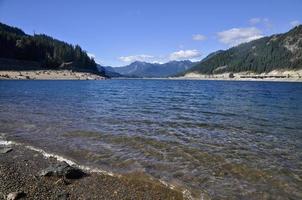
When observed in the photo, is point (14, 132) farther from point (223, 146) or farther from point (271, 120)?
point (271, 120)

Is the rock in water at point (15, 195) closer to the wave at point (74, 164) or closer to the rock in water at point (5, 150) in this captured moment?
the wave at point (74, 164)

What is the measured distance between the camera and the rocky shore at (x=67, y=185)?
1095 centimetres

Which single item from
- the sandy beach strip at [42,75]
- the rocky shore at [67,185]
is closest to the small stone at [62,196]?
the rocky shore at [67,185]

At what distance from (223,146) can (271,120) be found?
480 inches

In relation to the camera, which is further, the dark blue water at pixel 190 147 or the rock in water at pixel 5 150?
the rock in water at pixel 5 150

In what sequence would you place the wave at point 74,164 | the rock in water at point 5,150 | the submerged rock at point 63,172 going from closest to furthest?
1. the wave at point 74,164
2. the submerged rock at point 63,172
3. the rock in water at point 5,150

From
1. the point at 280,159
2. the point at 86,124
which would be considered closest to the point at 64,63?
the point at 86,124

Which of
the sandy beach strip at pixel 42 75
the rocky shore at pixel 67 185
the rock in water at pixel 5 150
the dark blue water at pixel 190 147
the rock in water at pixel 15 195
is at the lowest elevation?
the sandy beach strip at pixel 42 75

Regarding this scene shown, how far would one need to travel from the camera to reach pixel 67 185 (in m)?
11.9

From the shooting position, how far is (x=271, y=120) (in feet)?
94.5

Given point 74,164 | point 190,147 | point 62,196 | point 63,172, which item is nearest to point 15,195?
point 62,196

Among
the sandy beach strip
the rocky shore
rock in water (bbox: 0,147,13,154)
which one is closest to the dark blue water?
the rocky shore

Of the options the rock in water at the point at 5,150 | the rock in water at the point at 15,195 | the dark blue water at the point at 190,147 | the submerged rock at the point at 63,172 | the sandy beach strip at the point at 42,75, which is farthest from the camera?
the sandy beach strip at the point at 42,75

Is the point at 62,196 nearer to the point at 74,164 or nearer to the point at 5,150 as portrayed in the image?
the point at 74,164
